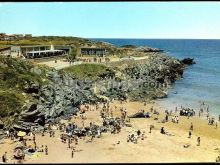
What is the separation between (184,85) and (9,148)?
43980mm

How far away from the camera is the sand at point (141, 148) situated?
27.5m

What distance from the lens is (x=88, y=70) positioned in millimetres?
60781

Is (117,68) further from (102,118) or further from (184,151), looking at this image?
(184,151)

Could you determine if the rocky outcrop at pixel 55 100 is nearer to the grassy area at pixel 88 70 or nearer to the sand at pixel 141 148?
the sand at pixel 141 148

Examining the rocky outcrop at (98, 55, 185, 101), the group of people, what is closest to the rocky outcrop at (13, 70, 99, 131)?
the rocky outcrop at (98, 55, 185, 101)

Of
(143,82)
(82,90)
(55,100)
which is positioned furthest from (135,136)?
(143,82)

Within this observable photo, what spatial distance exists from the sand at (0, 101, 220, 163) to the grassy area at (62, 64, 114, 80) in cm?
2230

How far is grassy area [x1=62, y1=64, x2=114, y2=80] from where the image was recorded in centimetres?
5793

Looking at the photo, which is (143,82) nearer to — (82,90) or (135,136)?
(82,90)

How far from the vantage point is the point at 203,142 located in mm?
32125

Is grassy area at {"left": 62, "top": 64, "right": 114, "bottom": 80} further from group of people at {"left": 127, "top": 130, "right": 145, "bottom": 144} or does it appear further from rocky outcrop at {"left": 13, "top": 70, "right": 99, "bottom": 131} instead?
group of people at {"left": 127, "top": 130, "right": 145, "bottom": 144}

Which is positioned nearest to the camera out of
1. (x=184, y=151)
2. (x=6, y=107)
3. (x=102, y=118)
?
(x=184, y=151)

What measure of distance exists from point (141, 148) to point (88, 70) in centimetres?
3219

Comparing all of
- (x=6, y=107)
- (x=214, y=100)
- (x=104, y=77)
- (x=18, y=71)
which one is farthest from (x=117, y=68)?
(x=6, y=107)
